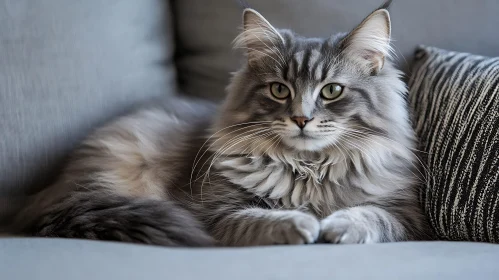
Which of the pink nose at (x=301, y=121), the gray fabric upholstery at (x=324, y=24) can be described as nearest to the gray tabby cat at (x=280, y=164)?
the pink nose at (x=301, y=121)

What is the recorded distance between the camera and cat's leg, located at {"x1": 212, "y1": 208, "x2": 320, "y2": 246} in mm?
1256

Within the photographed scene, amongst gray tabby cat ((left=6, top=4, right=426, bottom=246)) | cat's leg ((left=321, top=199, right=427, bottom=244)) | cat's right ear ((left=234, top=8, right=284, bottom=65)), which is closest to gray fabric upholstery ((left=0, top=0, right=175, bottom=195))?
gray tabby cat ((left=6, top=4, right=426, bottom=246))

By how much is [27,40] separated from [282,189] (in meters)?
0.89

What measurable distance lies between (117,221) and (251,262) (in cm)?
40

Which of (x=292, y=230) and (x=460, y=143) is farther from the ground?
(x=460, y=143)

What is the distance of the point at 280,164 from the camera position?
1.55m

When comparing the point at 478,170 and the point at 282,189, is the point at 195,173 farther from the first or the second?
the point at 478,170

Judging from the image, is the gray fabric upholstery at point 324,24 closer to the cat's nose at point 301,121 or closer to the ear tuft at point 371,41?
the ear tuft at point 371,41

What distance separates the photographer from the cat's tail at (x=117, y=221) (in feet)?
4.17

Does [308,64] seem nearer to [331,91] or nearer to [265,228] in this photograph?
[331,91]

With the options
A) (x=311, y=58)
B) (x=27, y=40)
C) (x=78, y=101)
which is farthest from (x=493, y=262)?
(x=27, y=40)

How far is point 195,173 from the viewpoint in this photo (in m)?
1.66

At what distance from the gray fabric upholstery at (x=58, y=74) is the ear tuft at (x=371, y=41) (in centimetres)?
78

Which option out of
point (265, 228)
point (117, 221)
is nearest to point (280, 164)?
point (265, 228)
